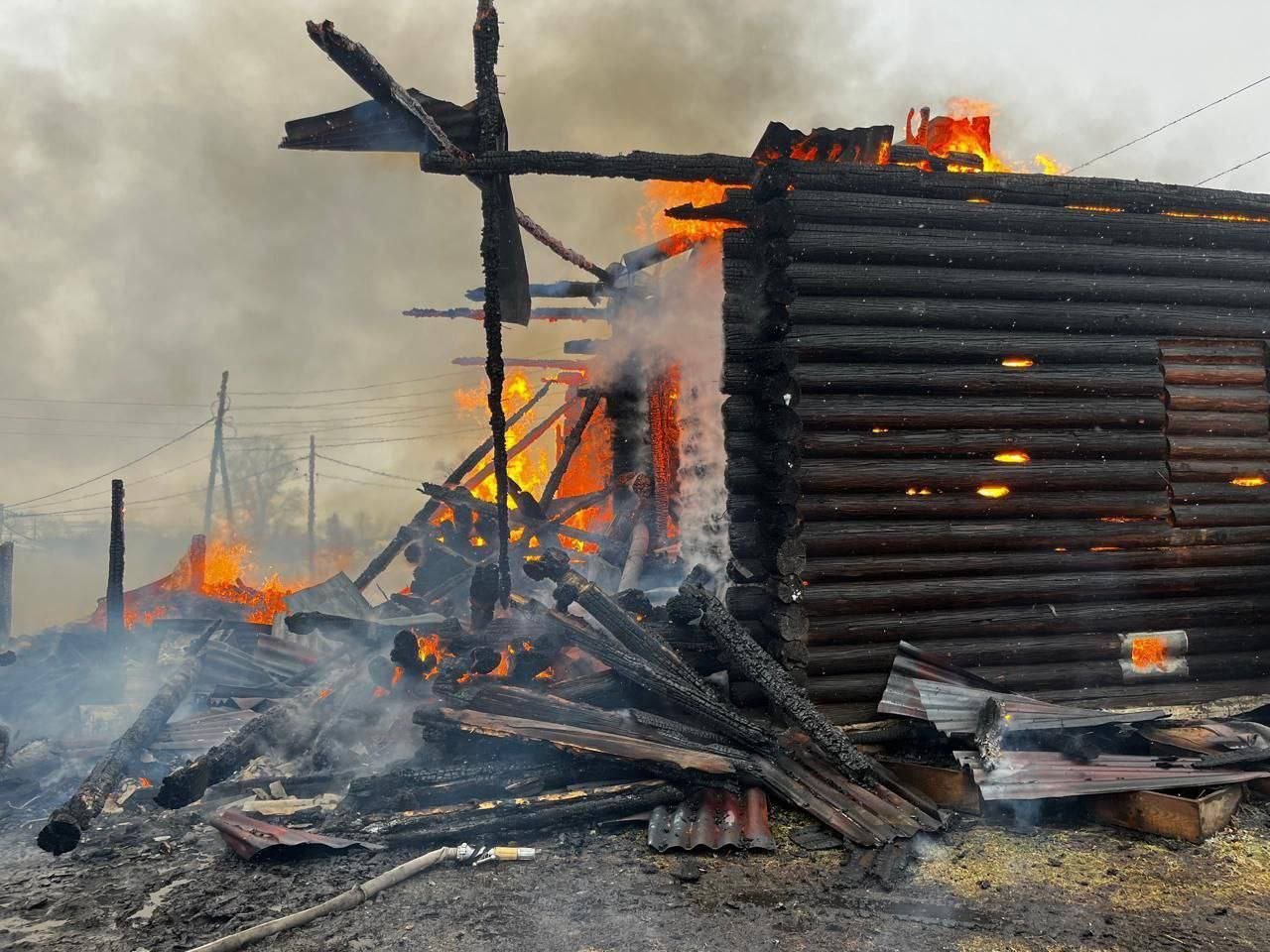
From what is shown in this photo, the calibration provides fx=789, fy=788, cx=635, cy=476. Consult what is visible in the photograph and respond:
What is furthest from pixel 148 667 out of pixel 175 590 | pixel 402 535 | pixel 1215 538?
pixel 1215 538

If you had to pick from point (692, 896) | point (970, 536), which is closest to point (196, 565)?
point (692, 896)

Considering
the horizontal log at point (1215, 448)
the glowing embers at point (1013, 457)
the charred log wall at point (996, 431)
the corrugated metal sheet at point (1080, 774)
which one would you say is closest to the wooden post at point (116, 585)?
the charred log wall at point (996, 431)

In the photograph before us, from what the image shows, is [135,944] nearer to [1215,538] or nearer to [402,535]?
[1215,538]

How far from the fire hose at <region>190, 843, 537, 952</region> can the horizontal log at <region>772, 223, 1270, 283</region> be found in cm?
574

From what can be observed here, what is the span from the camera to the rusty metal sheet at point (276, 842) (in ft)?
17.9

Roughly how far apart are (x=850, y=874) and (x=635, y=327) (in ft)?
37.2

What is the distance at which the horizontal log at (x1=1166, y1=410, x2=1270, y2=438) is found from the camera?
8047mm

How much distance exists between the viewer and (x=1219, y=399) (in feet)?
26.7

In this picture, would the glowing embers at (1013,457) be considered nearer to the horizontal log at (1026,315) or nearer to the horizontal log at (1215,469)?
the horizontal log at (1026,315)

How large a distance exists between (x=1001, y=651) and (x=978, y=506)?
140 centimetres

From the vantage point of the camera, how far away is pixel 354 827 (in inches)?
237

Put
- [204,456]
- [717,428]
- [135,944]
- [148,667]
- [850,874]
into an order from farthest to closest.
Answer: [204,456] < [717,428] < [148,667] < [850,874] < [135,944]

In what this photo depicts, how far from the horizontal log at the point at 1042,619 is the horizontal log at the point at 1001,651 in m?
0.07

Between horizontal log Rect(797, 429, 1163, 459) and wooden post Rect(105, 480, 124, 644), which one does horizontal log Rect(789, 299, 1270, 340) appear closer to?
A: horizontal log Rect(797, 429, 1163, 459)
